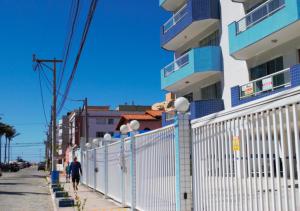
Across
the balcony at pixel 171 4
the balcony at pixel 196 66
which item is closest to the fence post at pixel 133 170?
the balcony at pixel 196 66

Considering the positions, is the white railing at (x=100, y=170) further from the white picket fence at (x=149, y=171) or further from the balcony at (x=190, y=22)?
the balcony at (x=190, y=22)

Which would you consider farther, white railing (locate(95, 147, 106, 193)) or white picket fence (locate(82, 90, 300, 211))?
white railing (locate(95, 147, 106, 193))

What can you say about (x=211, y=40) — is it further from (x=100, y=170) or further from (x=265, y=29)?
(x=100, y=170)

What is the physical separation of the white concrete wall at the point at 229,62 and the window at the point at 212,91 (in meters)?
1.31

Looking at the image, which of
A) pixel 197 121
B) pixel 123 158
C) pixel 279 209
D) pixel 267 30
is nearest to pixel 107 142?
pixel 123 158

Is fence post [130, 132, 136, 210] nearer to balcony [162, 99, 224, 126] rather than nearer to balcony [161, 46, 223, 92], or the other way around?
balcony [162, 99, 224, 126]

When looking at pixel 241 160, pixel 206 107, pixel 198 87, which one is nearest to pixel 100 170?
pixel 206 107

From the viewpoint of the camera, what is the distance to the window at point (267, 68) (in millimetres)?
19708

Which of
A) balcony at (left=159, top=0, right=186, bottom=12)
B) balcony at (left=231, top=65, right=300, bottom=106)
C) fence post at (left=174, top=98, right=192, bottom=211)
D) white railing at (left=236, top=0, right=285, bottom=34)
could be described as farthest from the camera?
balcony at (left=159, top=0, right=186, bottom=12)

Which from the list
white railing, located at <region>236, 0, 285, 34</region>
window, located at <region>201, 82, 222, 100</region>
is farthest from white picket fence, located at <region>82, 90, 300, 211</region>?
window, located at <region>201, 82, 222, 100</region>

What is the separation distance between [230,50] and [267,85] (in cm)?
323

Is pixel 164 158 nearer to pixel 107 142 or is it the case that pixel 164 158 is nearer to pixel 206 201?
pixel 206 201

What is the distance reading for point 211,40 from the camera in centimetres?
2691

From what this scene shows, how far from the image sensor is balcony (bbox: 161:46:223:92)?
25.0m
